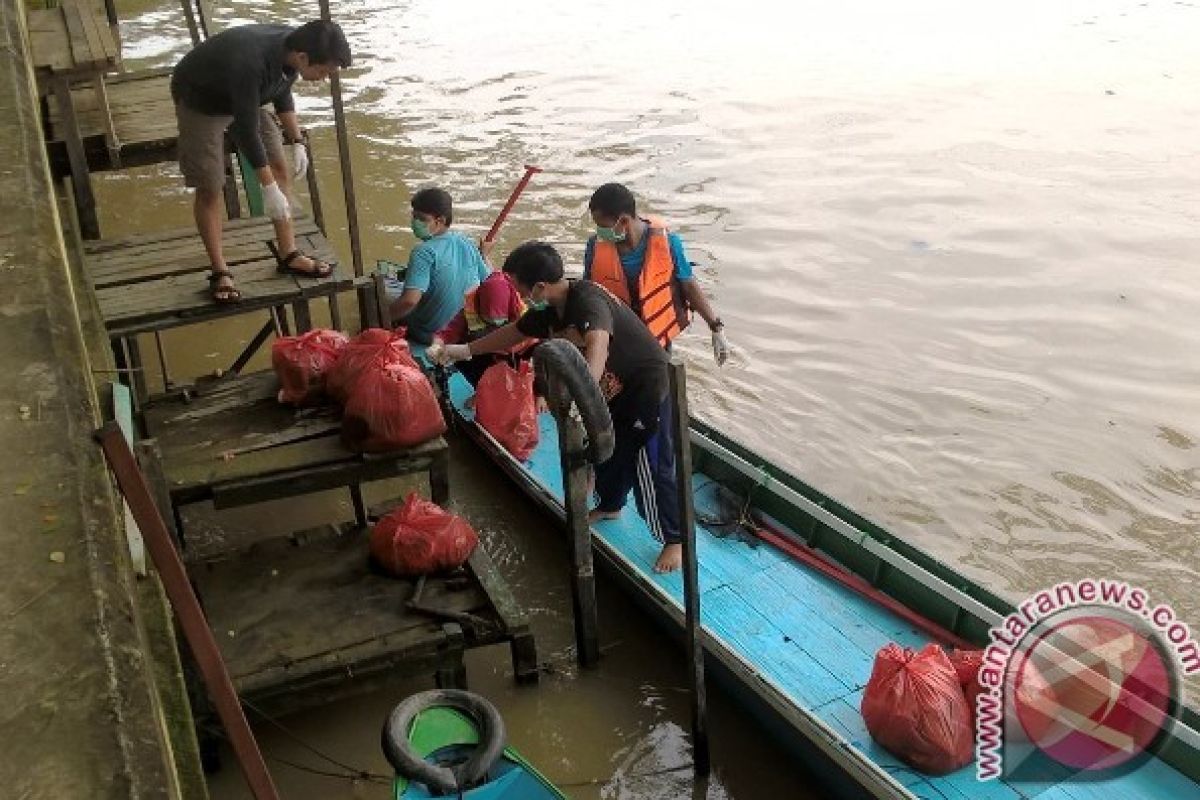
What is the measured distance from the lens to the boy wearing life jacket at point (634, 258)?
6230 mm

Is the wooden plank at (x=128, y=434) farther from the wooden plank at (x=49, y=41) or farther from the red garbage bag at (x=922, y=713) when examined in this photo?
the wooden plank at (x=49, y=41)

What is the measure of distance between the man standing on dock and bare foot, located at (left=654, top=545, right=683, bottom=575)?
2.34 meters

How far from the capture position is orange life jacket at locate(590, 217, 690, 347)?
6344 millimetres

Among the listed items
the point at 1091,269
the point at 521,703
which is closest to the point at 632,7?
the point at 1091,269

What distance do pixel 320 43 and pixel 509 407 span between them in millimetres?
2594

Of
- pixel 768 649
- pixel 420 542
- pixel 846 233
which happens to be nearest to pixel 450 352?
pixel 420 542

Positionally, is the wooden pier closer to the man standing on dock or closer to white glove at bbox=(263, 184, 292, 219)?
the man standing on dock

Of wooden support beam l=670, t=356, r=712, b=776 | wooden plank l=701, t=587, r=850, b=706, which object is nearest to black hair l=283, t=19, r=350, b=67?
wooden support beam l=670, t=356, r=712, b=776

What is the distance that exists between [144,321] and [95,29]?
1952 millimetres

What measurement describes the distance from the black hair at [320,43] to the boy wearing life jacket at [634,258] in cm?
152

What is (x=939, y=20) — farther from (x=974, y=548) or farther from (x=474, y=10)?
(x=974, y=548)

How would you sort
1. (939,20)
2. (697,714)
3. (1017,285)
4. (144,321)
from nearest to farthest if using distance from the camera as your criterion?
(697,714)
(144,321)
(1017,285)
(939,20)

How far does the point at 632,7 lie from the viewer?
66.3ft

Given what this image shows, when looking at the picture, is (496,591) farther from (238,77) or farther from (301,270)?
(238,77)
